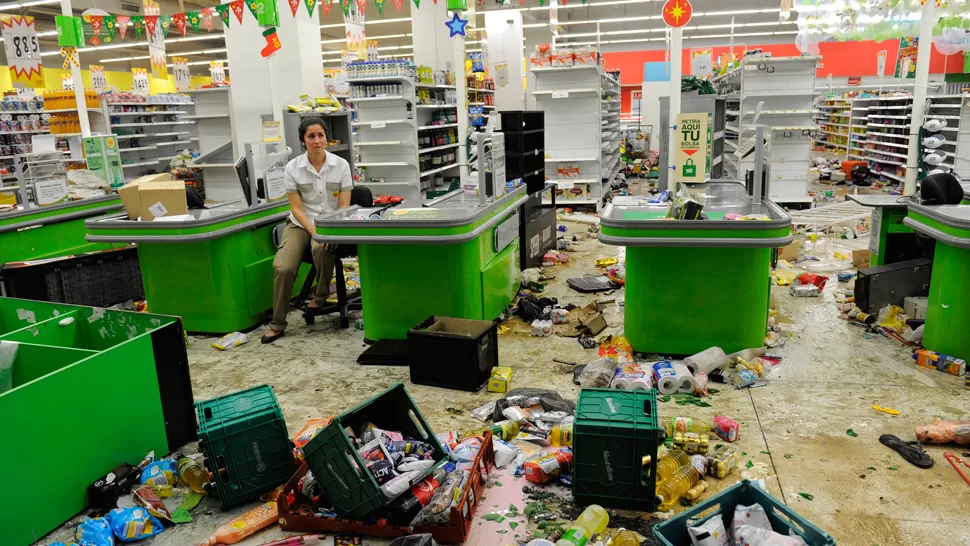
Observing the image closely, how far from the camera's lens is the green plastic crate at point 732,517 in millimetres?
2154

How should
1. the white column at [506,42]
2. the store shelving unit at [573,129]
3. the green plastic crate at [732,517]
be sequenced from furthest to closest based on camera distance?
the white column at [506,42]
the store shelving unit at [573,129]
the green plastic crate at [732,517]

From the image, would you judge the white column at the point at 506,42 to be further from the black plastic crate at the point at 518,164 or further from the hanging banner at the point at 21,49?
the black plastic crate at the point at 518,164

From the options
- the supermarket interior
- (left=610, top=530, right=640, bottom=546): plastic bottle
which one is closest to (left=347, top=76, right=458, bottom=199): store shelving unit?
the supermarket interior

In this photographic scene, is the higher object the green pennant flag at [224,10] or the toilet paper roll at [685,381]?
the green pennant flag at [224,10]

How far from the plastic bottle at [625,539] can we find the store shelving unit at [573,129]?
931 cm

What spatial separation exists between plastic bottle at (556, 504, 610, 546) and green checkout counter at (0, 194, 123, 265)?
19.1ft

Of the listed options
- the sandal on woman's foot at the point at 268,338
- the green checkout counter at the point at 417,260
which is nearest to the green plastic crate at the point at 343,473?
the green checkout counter at the point at 417,260

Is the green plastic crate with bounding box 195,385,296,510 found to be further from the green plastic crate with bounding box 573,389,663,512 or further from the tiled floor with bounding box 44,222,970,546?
the green plastic crate with bounding box 573,389,663,512

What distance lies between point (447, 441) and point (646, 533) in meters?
1.09

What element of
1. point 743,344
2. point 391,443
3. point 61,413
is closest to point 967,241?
point 743,344

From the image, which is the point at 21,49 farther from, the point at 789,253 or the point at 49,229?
the point at 789,253

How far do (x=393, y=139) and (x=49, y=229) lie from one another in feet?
20.0

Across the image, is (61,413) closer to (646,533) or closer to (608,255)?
(646,533)

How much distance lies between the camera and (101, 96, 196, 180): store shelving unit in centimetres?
1462
